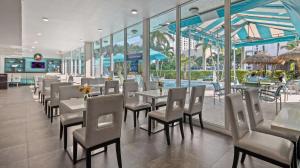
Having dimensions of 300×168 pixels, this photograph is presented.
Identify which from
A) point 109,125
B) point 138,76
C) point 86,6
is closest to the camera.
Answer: point 109,125

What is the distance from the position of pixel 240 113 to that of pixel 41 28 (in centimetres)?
729

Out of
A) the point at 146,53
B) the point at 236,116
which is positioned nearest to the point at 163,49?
the point at 146,53

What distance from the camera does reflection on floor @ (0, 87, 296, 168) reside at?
7.70 feet

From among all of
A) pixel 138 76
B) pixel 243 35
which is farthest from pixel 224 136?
pixel 138 76

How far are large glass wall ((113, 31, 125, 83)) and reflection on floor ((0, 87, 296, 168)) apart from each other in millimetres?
3752

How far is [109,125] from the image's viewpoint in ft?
6.95

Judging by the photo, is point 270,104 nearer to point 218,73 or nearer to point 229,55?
point 218,73

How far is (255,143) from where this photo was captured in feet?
5.95

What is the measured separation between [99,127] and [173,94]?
1.34 m

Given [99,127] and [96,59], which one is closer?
[99,127]

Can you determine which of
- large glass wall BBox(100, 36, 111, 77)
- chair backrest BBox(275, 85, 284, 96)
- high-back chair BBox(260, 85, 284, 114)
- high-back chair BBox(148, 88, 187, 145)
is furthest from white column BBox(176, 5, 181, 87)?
large glass wall BBox(100, 36, 111, 77)

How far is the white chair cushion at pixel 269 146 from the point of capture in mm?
1609

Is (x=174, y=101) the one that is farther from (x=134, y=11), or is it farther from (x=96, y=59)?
(x=96, y=59)

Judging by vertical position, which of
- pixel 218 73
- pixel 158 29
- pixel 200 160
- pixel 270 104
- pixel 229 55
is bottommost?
pixel 200 160
